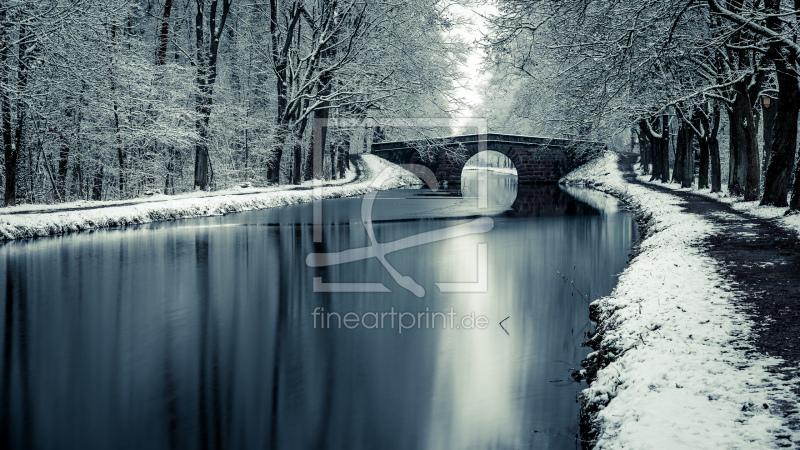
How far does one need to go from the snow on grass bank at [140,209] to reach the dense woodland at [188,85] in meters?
1.72

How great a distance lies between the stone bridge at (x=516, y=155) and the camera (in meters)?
50.8

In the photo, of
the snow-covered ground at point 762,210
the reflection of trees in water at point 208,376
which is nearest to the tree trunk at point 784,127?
the snow-covered ground at point 762,210

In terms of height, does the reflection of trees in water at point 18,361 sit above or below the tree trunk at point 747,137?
below

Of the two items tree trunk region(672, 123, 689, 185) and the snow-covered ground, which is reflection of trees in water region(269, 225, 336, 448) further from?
tree trunk region(672, 123, 689, 185)

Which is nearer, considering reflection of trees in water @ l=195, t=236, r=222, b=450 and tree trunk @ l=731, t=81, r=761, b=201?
reflection of trees in water @ l=195, t=236, r=222, b=450

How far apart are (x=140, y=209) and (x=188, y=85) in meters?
8.05

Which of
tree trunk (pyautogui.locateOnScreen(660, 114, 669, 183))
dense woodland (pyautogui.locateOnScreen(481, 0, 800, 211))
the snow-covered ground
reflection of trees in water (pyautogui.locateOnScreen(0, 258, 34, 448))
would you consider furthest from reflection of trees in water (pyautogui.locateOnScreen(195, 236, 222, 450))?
tree trunk (pyautogui.locateOnScreen(660, 114, 669, 183))

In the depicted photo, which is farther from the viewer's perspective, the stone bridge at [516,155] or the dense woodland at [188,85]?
the stone bridge at [516,155]

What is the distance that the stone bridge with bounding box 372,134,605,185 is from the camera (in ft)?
167

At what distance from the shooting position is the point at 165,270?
13930mm

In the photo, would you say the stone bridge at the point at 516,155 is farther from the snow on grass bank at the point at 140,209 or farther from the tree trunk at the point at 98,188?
the tree trunk at the point at 98,188

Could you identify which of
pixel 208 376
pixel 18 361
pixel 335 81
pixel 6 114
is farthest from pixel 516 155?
pixel 18 361

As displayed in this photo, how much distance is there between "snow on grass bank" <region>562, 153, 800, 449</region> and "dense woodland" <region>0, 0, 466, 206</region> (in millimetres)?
16517

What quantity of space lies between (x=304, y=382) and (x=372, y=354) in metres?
1.24
